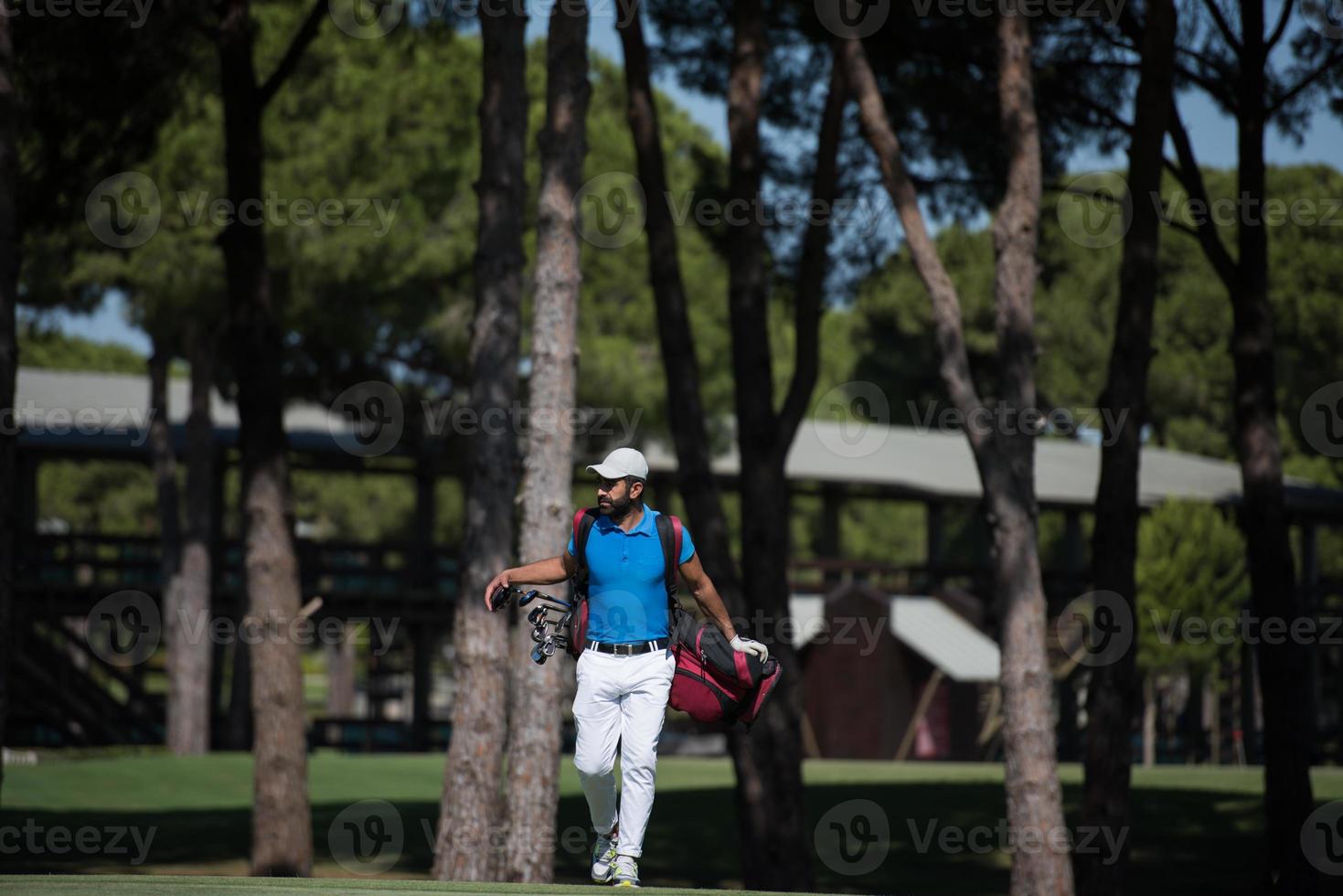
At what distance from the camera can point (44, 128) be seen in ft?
46.3

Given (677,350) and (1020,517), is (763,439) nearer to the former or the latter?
(677,350)

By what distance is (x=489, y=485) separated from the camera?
1250cm

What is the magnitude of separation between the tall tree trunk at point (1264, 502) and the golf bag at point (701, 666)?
7481 mm

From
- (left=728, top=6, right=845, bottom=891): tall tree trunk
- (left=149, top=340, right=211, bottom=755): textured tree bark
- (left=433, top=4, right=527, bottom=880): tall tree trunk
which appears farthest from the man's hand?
(left=149, top=340, right=211, bottom=755): textured tree bark

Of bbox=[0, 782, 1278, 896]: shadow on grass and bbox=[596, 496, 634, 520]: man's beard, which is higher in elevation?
bbox=[596, 496, 634, 520]: man's beard

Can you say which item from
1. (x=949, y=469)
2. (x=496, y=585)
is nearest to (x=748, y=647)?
(x=496, y=585)

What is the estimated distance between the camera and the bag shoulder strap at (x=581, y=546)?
25.9 ft

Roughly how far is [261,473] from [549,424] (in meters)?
2.91

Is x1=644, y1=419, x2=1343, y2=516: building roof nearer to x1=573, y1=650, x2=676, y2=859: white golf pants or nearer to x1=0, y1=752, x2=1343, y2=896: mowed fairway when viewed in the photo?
x1=0, y1=752, x2=1343, y2=896: mowed fairway

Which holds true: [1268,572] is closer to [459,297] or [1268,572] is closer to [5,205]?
[5,205]

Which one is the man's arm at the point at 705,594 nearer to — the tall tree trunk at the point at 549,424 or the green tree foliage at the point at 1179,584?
the tall tree trunk at the point at 549,424

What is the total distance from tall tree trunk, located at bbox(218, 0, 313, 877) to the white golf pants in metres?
6.36

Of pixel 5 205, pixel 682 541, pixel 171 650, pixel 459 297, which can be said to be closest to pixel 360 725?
→ pixel 171 650

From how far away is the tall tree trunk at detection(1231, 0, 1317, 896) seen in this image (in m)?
14.0
